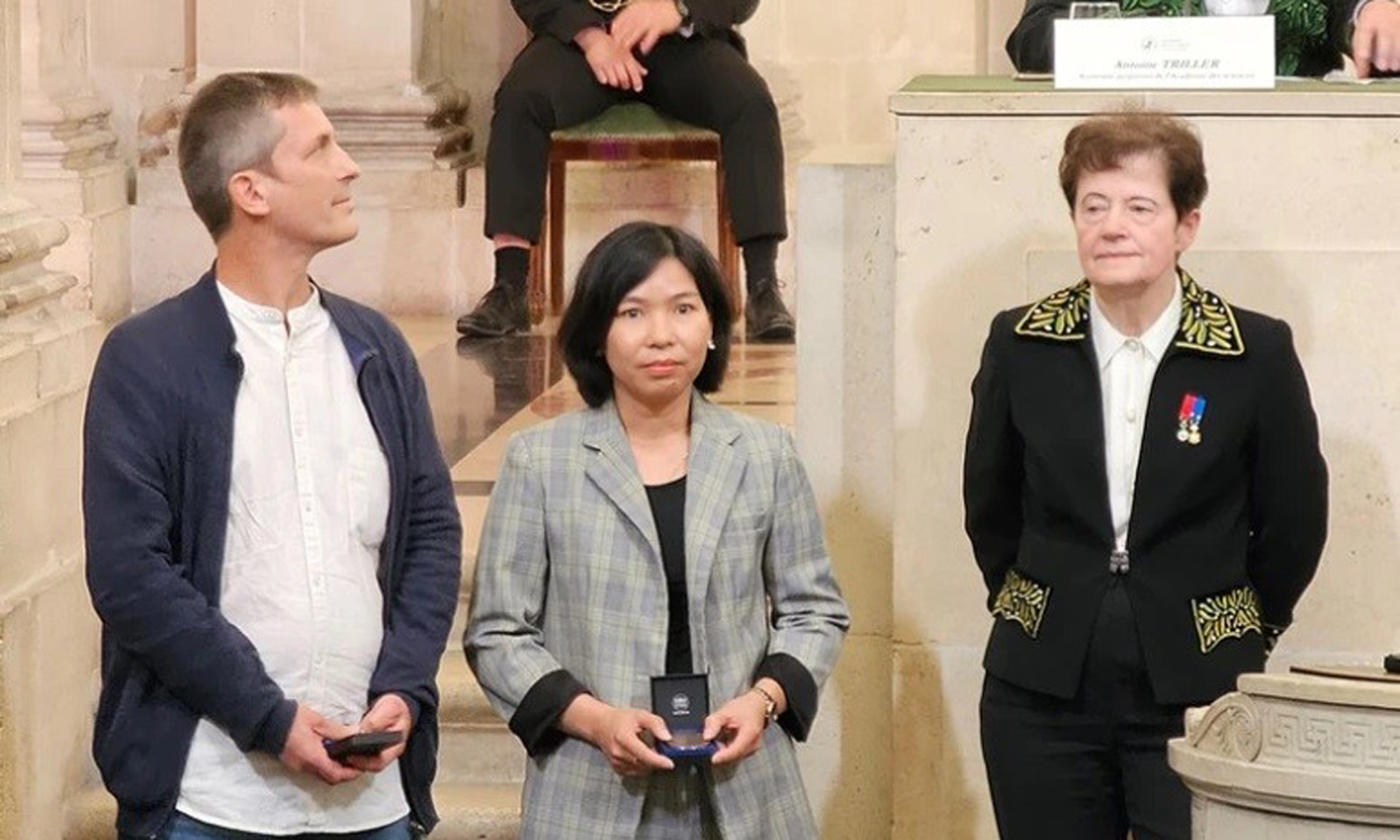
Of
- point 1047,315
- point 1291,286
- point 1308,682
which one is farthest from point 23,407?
point 1308,682

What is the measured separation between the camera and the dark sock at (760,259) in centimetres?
802

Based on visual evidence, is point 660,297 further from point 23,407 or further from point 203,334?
point 23,407

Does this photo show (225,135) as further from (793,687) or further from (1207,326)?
(1207,326)

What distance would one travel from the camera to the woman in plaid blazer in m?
3.64

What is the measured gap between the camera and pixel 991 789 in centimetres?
386

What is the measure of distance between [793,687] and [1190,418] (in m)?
0.67

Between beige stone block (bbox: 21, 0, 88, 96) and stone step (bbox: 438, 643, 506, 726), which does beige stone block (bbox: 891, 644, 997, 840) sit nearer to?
stone step (bbox: 438, 643, 506, 726)

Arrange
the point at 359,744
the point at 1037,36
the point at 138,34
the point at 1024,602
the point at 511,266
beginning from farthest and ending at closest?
the point at 138,34
the point at 511,266
the point at 1037,36
the point at 1024,602
the point at 359,744

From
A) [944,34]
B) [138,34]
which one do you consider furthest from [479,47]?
[944,34]

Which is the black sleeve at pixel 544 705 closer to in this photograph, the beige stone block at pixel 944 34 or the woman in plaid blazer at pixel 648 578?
the woman in plaid blazer at pixel 648 578

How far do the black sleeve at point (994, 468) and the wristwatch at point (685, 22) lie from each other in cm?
431

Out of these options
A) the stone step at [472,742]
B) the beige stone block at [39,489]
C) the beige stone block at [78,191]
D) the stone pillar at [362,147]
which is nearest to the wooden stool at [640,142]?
the stone pillar at [362,147]

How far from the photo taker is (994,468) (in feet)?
12.9

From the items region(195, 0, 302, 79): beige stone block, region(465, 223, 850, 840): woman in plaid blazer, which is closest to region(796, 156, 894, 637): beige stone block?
region(465, 223, 850, 840): woman in plaid blazer
